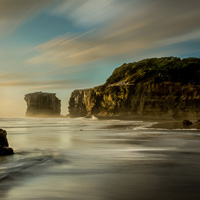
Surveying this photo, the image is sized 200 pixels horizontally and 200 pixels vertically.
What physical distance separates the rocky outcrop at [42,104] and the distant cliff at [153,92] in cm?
5101

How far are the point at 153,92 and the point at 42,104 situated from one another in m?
80.5

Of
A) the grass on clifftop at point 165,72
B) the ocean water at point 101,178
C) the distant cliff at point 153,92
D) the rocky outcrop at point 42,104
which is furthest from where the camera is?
the rocky outcrop at point 42,104

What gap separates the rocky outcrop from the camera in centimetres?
12625

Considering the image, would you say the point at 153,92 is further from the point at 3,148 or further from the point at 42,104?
the point at 42,104

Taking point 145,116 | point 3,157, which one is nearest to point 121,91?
point 145,116

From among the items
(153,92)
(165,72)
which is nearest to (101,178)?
(153,92)

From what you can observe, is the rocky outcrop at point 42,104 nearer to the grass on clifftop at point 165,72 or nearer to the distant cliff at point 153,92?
the distant cliff at point 153,92

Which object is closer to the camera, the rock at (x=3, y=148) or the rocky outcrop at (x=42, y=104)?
the rock at (x=3, y=148)

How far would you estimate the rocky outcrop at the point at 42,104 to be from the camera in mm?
126250

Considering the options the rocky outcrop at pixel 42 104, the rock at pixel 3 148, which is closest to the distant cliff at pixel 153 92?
the rock at pixel 3 148

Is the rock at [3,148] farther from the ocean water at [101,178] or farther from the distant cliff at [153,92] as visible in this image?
the distant cliff at [153,92]

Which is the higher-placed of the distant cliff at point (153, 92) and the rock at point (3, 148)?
the distant cliff at point (153, 92)

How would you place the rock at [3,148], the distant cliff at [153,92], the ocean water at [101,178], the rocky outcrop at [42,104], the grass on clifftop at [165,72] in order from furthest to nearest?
the rocky outcrop at [42,104] → the grass on clifftop at [165,72] → the distant cliff at [153,92] → the rock at [3,148] → the ocean water at [101,178]

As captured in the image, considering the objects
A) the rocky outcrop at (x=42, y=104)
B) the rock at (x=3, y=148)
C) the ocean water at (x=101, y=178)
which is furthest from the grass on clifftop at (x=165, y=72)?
the rocky outcrop at (x=42, y=104)
